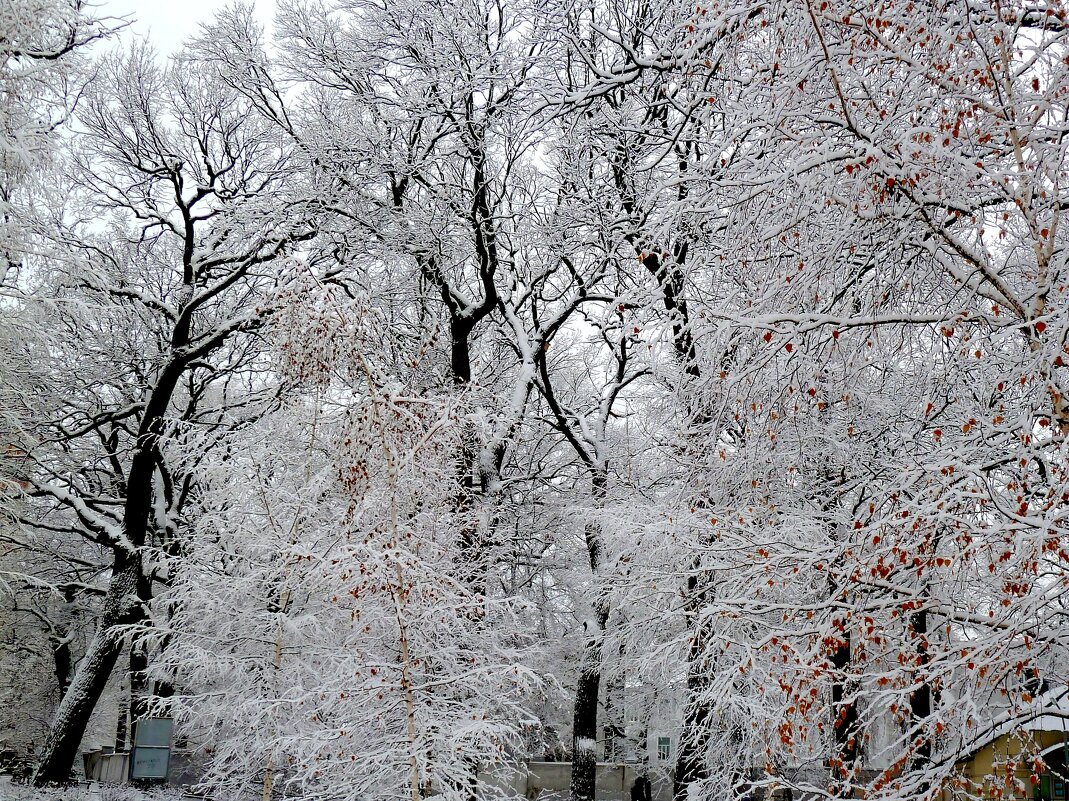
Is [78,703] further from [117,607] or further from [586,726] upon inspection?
[586,726]

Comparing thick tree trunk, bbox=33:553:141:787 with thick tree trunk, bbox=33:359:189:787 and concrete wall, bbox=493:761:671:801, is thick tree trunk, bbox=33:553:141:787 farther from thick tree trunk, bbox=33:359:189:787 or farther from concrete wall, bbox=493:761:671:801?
concrete wall, bbox=493:761:671:801

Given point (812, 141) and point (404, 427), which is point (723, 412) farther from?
point (404, 427)

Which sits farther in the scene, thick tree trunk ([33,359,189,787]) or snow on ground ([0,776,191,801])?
thick tree trunk ([33,359,189,787])

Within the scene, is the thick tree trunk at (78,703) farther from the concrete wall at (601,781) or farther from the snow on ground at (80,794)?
the concrete wall at (601,781)

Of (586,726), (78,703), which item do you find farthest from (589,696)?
(78,703)

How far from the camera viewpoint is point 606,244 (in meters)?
12.6

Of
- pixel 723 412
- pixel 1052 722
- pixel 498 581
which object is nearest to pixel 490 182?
pixel 498 581

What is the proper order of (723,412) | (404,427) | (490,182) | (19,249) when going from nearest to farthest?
1. (723,412)
2. (404,427)
3. (19,249)
4. (490,182)

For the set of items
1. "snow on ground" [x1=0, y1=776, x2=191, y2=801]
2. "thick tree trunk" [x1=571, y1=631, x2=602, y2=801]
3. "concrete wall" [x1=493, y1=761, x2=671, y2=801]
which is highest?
"thick tree trunk" [x1=571, y1=631, x2=602, y2=801]

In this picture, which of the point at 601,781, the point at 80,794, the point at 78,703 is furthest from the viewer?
the point at 601,781

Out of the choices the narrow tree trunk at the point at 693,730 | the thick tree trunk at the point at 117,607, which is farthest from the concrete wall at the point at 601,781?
the narrow tree trunk at the point at 693,730

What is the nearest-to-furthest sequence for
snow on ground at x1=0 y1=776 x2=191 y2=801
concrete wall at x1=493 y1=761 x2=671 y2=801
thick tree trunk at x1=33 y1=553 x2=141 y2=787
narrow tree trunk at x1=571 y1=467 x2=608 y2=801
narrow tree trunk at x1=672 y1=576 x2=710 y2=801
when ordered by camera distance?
narrow tree trunk at x1=672 y1=576 x2=710 y2=801 < snow on ground at x1=0 y1=776 x2=191 y2=801 < narrow tree trunk at x1=571 y1=467 x2=608 y2=801 < thick tree trunk at x1=33 y1=553 x2=141 y2=787 < concrete wall at x1=493 y1=761 x2=671 y2=801

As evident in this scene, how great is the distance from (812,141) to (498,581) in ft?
31.9

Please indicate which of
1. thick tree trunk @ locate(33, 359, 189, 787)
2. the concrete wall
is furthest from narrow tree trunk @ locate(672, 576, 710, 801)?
the concrete wall
